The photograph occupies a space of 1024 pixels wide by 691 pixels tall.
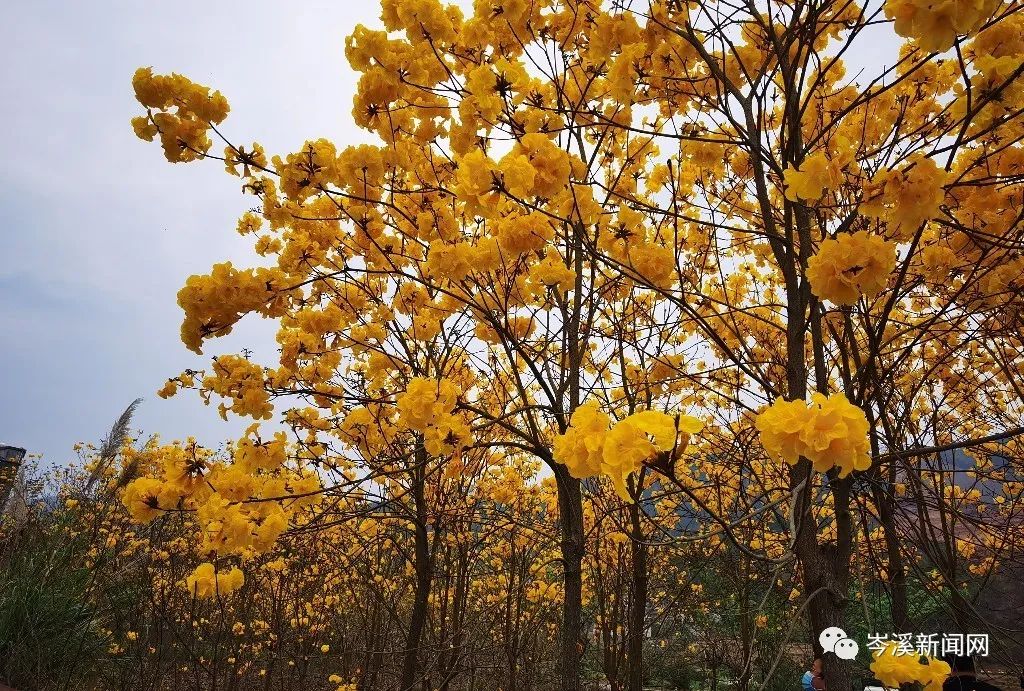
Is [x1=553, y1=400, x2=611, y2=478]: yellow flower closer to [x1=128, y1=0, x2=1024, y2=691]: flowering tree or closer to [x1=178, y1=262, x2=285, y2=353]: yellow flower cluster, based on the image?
[x1=128, y1=0, x2=1024, y2=691]: flowering tree

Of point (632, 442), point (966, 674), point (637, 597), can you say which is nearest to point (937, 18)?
point (632, 442)

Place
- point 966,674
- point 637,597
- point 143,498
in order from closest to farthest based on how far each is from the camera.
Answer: point 143,498 → point 637,597 → point 966,674

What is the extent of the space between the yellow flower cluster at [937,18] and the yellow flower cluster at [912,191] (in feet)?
0.95

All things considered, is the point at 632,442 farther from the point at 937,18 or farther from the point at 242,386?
the point at 242,386

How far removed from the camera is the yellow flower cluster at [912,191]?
1.53 meters

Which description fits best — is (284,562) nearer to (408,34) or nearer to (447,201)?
(447,201)

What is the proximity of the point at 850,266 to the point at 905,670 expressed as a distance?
1.14 metres

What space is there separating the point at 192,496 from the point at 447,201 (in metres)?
1.93

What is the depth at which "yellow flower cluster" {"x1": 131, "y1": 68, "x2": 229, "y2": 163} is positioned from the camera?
236cm

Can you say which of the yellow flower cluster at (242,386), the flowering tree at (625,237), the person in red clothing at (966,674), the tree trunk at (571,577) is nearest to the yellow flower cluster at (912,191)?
the flowering tree at (625,237)

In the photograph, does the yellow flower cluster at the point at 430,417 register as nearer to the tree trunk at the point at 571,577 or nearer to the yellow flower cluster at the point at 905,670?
the tree trunk at the point at 571,577

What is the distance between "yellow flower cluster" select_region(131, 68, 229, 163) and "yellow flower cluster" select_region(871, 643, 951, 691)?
307cm

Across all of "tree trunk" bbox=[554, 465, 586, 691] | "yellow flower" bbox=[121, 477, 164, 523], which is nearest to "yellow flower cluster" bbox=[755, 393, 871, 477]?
"tree trunk" bbox=[554, 465, 586, 691]

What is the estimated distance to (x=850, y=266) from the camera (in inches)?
61.4
